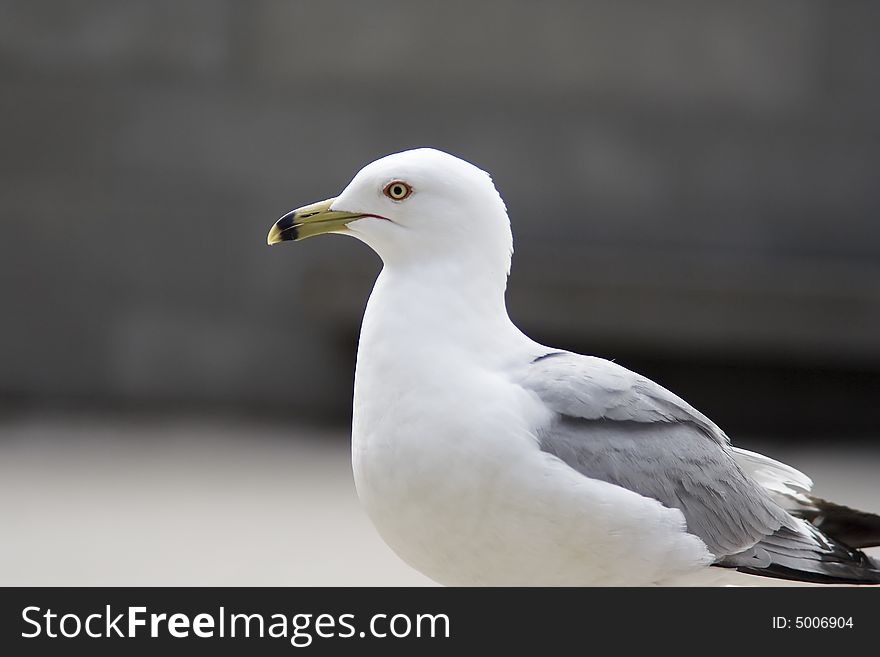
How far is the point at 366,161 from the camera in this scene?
18.9 feet

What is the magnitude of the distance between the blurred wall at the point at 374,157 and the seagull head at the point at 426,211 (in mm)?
3513

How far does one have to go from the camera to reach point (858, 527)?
2092mm

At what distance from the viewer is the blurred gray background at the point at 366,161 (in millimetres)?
5605

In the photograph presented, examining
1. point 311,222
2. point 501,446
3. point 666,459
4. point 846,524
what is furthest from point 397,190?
point 846,524

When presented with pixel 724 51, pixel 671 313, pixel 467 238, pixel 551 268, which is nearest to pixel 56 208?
pixel 551 268

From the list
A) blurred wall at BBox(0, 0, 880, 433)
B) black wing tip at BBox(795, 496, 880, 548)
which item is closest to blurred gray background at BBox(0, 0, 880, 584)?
blurred wall at BBox(0, 0, 880, 433)

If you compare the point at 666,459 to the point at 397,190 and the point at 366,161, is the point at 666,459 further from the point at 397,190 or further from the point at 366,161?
the point at 366,161

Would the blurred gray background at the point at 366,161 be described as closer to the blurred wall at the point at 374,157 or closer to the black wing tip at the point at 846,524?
the blurred wall at the point at 374,157

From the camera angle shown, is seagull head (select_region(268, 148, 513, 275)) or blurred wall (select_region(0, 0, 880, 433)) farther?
blurred wall (select_region(0, 0, 880, 433))

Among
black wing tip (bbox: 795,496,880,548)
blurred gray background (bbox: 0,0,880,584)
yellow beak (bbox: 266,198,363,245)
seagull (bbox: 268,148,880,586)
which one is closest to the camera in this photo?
→ seagull (bbox: 268,148,880,586)

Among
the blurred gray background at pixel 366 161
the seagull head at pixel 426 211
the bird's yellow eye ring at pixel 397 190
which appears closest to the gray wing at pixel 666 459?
the seagull head at pixel 426 211

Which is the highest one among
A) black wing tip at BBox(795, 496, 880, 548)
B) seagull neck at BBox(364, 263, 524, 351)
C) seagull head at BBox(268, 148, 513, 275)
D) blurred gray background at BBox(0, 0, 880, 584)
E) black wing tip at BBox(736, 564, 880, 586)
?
blurred gray background at BBox(0, 0, 880, 584)

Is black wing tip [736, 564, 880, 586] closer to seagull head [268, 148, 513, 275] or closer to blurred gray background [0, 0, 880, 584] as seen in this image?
seagull head [268, 148, 513, 275]

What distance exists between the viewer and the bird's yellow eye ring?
1.91m
